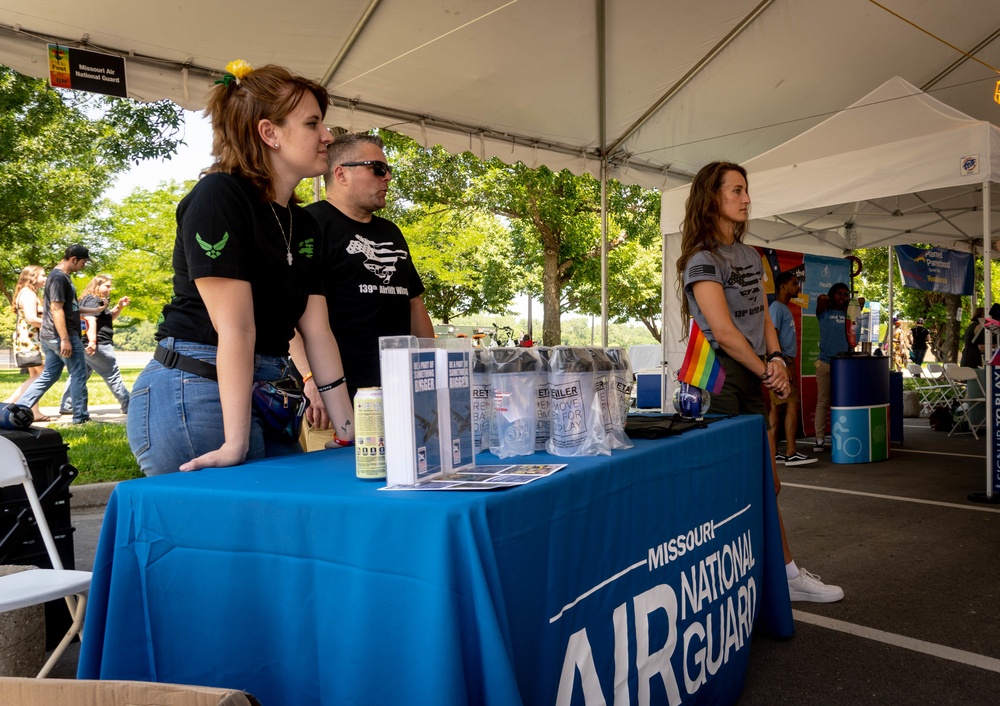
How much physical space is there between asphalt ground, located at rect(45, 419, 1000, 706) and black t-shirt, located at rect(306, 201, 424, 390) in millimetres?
1448

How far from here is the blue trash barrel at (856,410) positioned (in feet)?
23.1

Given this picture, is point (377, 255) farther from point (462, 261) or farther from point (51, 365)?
point (462, 261)

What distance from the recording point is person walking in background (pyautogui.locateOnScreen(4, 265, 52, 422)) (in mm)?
7910

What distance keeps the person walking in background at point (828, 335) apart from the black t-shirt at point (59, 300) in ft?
23.6

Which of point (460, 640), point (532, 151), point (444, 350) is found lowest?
point (460, 640)

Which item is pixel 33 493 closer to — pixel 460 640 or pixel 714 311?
pixel 460 640

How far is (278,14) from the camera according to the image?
191 inches

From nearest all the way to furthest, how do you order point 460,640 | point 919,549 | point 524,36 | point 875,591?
point 460,640, point 875,591, point 919,549, point 524,36

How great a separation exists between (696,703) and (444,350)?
1.20 metres

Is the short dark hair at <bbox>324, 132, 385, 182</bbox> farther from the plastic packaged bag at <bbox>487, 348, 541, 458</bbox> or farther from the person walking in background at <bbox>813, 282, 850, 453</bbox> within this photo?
the person walking in background at <bbox>813, 282, 850, 453</bbox>

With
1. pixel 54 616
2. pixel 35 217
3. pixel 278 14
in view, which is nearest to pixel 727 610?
pixel 54 616

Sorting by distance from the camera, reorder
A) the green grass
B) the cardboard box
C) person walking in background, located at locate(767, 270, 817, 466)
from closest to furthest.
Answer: the cardboard box
the green grass
person walking in background, located at locate(767, 270, 817, 466)

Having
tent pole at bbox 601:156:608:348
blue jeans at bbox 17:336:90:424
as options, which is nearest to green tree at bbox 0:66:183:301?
blue jeans at bbox 17:336:90:424

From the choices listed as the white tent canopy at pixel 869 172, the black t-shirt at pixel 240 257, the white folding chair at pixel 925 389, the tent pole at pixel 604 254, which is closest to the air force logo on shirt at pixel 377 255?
the black t-shirt at pixel 240 257
